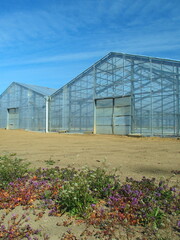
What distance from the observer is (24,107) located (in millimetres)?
28938

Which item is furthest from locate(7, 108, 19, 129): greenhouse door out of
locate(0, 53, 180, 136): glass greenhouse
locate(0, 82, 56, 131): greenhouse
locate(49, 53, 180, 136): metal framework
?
locate(49, 53, 180, 136): metal framework

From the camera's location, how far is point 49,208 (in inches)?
120

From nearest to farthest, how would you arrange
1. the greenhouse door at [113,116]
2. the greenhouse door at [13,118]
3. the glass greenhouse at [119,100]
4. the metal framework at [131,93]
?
the metal framework at [131,93], the glass greenhouse at [119,100], the greenhouse door at [113,116], the greenhouse door at [13,118]

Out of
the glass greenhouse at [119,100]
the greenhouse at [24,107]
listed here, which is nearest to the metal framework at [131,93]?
the glass greenhouse at [119,100]

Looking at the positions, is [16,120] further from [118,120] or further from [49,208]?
[49,208]

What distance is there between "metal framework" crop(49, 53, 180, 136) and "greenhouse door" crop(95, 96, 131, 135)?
1.05ft

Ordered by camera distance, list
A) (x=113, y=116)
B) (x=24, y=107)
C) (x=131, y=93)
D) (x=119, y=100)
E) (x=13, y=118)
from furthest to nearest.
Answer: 1. (x=13, y=118)
2. (x=24, y=107)
3. (x=113, y=116)
4. (x=119, y=100)
5. (x=131, y=93)

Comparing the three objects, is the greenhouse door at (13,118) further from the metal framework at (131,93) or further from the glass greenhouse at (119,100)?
the metal framework at (131,93)

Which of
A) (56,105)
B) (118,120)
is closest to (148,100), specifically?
(118,120)

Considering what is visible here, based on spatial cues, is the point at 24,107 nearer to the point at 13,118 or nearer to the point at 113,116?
the point at 13,118

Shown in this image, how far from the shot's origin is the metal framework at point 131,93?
15.9 metres

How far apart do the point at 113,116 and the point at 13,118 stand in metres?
18.2

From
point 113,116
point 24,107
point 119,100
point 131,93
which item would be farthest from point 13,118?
point 131,93

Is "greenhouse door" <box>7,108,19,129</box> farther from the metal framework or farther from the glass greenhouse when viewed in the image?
the metal framework
